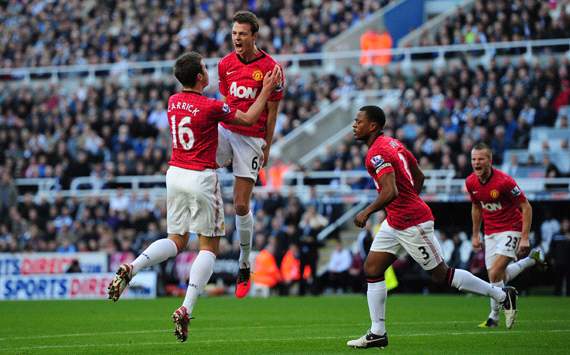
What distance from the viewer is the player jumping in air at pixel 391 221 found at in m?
10.4

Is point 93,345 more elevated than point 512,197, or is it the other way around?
point 512,197

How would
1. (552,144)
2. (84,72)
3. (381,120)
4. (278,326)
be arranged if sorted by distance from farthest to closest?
1. (84,72)
2. (552,144)
3. (278,326)
4. (381,120)

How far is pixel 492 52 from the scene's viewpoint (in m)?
30.5

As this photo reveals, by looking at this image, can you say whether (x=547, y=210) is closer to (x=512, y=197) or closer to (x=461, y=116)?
(x=461, y=116)

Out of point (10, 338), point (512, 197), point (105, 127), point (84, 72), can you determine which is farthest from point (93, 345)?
point (84, 72)

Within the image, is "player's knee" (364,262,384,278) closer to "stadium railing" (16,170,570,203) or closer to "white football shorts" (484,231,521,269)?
"white football shorts" (484,231,521,269)

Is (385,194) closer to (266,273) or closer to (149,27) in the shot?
(266,273)

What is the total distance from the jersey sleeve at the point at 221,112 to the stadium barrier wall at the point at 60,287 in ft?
48.1

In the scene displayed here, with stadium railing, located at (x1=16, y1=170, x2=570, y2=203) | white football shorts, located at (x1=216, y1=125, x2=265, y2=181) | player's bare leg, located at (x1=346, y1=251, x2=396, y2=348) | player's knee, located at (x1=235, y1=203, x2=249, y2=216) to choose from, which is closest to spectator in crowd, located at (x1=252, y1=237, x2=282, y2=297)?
stadium railing, located at (x1=16, y1=170, x2=570, y2=203)

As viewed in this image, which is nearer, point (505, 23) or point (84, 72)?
point (505, 23)

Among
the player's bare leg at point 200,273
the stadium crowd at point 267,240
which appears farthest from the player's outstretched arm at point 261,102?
the stadium crowd at point 267,240

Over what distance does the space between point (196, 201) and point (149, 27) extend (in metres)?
29.1

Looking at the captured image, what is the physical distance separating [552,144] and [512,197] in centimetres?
1375

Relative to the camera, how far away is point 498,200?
46.3ft
